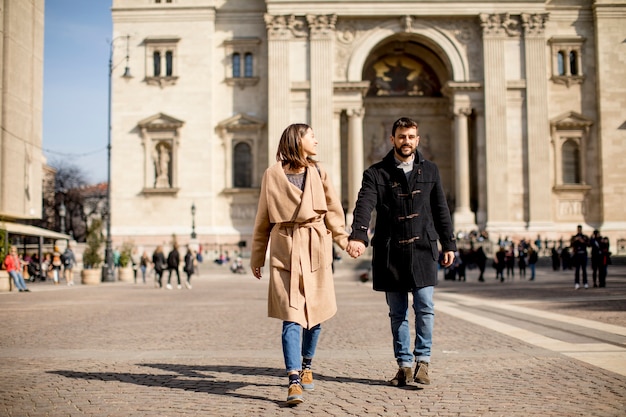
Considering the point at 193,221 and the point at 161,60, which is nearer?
the point at 193,221

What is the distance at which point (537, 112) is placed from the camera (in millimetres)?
46469

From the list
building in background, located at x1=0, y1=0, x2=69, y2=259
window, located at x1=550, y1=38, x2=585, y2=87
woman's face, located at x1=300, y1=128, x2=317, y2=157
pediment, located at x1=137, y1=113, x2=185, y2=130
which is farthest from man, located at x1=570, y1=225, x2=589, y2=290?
pediment, located at x1=137, y1=113, x2=185, y2=130

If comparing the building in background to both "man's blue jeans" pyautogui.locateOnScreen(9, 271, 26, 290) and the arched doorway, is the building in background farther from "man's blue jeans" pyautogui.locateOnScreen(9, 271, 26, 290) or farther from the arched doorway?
the arched doorway

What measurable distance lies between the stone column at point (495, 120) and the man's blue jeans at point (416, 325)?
130 feet

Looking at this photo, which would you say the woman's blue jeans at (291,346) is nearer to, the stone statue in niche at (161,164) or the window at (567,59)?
the stone statue in niche at (161,164)

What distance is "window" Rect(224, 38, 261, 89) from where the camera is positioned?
48344mm

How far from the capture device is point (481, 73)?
47.1 metres

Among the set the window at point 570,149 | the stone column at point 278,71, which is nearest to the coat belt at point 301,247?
the stone column at point 278,71

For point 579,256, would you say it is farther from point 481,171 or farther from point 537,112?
point 537,112

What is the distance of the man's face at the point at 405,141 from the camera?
7.31 m

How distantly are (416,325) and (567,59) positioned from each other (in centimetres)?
4492

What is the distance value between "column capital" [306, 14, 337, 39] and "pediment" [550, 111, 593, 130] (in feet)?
48.9

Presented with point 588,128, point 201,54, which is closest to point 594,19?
point 588,128

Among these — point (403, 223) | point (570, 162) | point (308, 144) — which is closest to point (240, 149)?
point (570, 162)
